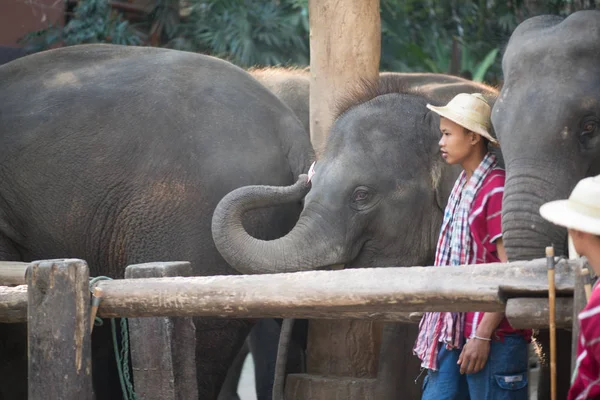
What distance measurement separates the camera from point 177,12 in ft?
36.4

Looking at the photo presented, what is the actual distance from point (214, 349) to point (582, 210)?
9.38 feet

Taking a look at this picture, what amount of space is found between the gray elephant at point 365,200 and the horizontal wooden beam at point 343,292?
Result: 1.24 metres

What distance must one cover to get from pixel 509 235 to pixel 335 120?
154 centimetres

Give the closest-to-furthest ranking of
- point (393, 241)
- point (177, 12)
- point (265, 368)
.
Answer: point (393, 241) → point (265, 368) → point (177, 12)

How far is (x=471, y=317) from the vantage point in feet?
13.5

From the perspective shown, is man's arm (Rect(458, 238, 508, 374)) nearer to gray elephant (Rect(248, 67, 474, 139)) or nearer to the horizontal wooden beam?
the horizontal wooden beam

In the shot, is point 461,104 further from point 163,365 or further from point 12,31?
point 12,31

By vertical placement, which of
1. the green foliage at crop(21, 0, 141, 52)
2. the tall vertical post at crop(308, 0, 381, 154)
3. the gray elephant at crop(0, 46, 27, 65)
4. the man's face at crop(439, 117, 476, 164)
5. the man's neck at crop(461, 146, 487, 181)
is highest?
the green foliage at crop(21, 0, 141, 52)

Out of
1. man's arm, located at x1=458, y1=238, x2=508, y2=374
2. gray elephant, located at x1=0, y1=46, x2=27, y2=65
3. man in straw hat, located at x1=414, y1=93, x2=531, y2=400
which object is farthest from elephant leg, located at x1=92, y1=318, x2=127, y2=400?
gray elephant, located at x1=0, y1=46, x2=27, y2=65

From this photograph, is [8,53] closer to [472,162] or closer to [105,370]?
[105,370]

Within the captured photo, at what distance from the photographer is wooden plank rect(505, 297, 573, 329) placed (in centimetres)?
303

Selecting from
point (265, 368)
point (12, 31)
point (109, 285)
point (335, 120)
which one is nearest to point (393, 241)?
point (335, 120)

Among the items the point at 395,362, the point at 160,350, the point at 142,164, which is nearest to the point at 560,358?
the point at 395,362

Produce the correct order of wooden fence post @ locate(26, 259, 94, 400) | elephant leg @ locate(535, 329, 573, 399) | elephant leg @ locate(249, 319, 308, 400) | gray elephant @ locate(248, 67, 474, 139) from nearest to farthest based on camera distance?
wooden fence post @ locate(26, 259, 94, 400) < elephant leg @ locate(535, 329, 573, 399) < elephant leg @ locate(249, 319, 308, 400) < gray elephant @ locate(248, 67, 474, 139)
